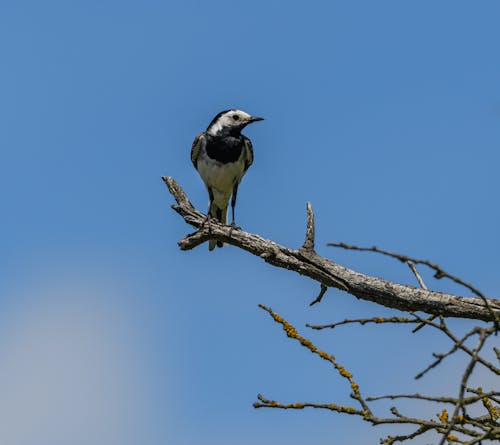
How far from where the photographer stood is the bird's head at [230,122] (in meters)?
11.3

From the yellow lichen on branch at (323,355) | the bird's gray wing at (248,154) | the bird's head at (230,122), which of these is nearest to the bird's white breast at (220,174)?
the bird's gray wing at (248,154)

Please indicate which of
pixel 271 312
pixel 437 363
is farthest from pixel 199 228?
pixel 437 363

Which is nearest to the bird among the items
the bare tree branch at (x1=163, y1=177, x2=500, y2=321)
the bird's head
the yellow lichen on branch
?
the bird's head

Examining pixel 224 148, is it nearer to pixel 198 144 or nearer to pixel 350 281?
pixel 198 144

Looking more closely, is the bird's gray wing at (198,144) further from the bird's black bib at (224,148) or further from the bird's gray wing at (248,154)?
the bird's gray wing at (248,154)

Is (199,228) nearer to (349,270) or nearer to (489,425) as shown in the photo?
(349,270)

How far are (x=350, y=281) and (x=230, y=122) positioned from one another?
210 inches

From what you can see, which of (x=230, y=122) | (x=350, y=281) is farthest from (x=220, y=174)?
(x=350, y=281)

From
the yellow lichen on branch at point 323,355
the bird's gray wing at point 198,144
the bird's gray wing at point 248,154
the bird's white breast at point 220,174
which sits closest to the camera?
the yellow lichen on branch at point 323,355

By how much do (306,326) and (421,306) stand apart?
1416 mm

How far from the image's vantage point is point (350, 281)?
6379mm

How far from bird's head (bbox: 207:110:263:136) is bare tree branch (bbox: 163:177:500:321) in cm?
377

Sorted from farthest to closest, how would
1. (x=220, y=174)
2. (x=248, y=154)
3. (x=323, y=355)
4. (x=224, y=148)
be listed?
(x=248, y=154) → (x=224, y=148) → (x=220, y=174) → (x=323, y=355)

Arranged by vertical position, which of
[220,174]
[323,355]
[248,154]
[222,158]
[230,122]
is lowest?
[323,355]
